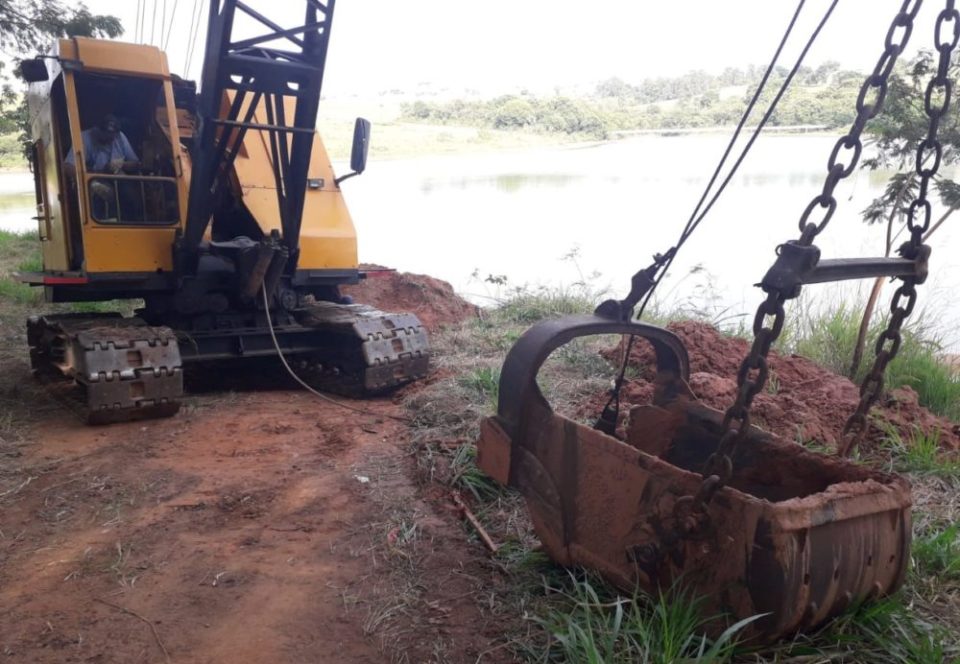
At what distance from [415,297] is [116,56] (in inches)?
223

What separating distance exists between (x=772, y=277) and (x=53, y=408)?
5378mm

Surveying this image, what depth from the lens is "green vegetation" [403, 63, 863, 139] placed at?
9227 millimetres

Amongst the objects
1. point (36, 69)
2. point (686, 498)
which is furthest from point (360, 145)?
point (686, 498)

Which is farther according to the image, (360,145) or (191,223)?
(360,145)

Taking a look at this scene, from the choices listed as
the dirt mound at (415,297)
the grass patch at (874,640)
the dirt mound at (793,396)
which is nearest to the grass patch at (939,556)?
the grass patch at (874,640)

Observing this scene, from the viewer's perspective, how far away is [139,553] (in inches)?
135

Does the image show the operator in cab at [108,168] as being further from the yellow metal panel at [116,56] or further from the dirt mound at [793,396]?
the dirt mound at [793,396]

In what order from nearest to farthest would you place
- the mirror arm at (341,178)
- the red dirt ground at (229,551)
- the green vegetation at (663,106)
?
the red dirt ground at (229,551) → the mirror arm at (341,178) → the green vegetation at (663,106)

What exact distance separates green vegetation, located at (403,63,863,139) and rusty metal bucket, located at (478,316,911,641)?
5.91 metres

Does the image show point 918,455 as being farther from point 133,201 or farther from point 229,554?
point 133,201

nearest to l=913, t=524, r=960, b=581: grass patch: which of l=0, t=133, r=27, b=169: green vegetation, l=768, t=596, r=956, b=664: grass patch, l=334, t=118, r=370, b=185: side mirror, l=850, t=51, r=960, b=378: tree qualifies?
l=768, t=596, r=956, b=664: grass patch

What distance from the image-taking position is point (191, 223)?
569 centimetres

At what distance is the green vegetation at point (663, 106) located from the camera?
923cm

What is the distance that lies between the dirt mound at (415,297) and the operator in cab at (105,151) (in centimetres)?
452
